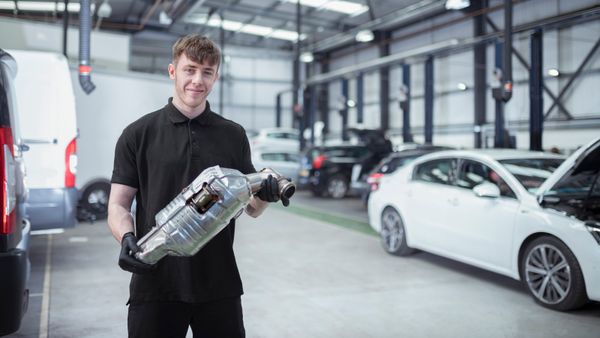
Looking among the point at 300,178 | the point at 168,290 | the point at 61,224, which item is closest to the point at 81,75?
the point at 61,224

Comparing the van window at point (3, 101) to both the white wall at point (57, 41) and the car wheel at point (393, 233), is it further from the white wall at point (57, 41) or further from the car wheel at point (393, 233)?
the white wall at point (57, 41)

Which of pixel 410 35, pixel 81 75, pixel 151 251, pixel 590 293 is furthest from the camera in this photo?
pixel 410 35

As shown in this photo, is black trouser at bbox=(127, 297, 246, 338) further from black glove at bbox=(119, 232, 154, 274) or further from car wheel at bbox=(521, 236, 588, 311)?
car wheel at bbox=(521, 236, 588, 311)

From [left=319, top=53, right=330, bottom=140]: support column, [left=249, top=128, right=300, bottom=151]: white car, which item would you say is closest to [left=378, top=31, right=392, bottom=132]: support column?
[left=249, top=128, right=300, bottom=151]: white car

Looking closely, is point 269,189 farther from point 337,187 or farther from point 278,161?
point 278,161

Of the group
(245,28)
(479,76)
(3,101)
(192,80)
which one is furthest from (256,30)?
(192,80)

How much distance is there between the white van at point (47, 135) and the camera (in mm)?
5516

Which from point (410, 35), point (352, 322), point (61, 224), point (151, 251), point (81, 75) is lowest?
point (352, 322)

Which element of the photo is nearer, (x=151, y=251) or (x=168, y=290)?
(x=151, y=251)

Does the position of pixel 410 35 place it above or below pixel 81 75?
above

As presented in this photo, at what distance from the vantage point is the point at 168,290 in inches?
72.6

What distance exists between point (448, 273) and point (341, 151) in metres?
8.22

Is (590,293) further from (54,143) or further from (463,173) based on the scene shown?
(54,143)

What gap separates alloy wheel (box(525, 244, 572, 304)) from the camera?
419 centimetres
